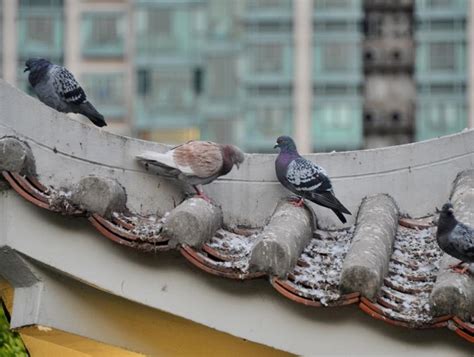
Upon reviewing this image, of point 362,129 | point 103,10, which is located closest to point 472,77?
point 362,129

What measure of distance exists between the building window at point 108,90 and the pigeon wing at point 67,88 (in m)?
44.1

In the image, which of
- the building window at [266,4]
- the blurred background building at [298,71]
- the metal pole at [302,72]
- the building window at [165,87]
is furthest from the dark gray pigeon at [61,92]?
the building window at [165,87]

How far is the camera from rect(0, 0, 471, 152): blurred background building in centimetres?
5116

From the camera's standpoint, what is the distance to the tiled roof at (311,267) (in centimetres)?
650

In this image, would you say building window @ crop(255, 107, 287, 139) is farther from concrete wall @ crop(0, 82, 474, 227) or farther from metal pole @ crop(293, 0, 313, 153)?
concrete wall @ crop(0, 82, 474, 227)

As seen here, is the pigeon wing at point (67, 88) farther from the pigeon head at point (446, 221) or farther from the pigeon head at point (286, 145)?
the pigeon head at point (446, 221)

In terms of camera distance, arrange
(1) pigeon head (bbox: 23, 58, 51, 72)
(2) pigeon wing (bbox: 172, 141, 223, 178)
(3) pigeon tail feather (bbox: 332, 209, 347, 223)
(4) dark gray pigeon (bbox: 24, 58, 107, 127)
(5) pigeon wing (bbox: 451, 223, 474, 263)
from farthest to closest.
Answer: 1. (1) pigeon head (bbox: 23, 58, 51, 72)
2. (4) dark gray pigeon (bbox: 24, 58, 107, 127)
3. (3) pigeon tail feather (bbox: 332, 209, 347, 223)
4. (2) pigeon wing (bbox: 172, 141, 223, 178)
5. (5) pigeon wing (bbox: 451, 223, 474, 263)

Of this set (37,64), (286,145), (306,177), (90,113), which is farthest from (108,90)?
(306,177)

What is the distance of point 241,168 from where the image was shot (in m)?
7.87

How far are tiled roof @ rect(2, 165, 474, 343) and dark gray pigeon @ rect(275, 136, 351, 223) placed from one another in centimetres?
43

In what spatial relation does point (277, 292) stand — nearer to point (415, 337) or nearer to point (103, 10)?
point (415, 337)

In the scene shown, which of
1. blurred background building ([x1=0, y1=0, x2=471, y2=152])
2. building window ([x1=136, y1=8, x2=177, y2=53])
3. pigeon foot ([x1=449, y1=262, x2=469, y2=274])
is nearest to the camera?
pigeon foot ([x1=449, y1=262, x2=469, y2=274])

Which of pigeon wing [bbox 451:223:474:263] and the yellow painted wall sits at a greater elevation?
pigeon wing [bbox 451:223:474:263]

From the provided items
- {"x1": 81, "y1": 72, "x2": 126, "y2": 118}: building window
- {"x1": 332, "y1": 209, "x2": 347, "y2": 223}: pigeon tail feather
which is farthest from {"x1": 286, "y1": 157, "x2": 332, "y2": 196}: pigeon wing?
{"x1": 81, "y1": 72, "x2": 126, "y2": 118}: building window
